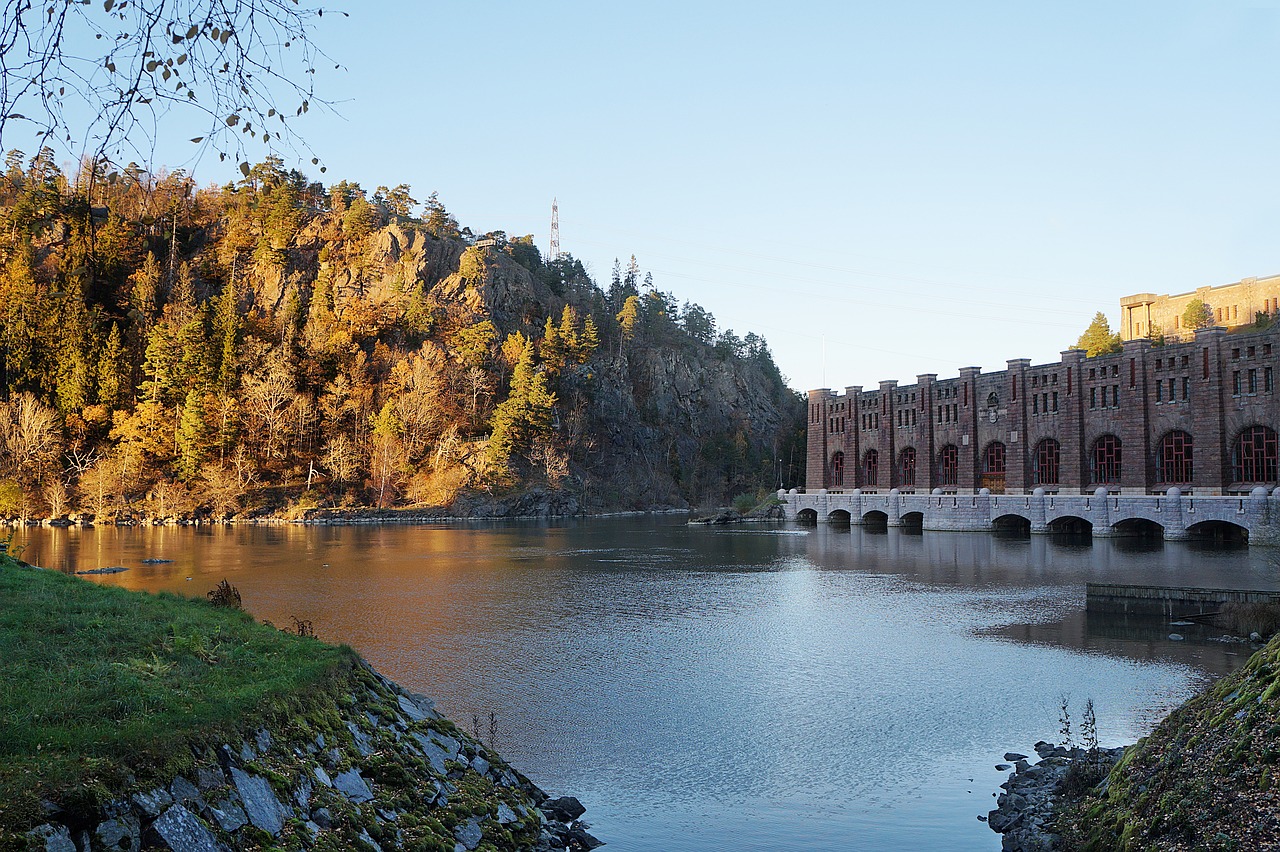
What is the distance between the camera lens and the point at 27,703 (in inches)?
343

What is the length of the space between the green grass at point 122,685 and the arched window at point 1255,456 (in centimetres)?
6419

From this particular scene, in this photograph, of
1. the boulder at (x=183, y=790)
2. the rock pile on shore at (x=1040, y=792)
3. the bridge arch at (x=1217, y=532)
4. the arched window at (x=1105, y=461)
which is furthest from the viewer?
the arched window at (x=1105, y=461)

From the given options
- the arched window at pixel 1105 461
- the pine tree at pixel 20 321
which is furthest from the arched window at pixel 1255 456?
the pine tree at pixel 20 321

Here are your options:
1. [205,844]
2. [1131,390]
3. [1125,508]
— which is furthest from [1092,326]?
[205,844]

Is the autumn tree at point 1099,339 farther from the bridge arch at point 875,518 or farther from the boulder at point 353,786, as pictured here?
the boulder at point 353,786

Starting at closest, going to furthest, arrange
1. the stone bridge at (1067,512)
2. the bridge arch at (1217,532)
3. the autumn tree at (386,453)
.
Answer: the stone bridge at (1067,512), the bridge arch at (1217,532), the autumn tree at (386,453)

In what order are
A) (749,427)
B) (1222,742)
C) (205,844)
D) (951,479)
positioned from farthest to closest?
(749,427) < (951,479) < (1222,742) < (205,844)

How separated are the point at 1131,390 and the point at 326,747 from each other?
228 ft

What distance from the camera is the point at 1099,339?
109 metres

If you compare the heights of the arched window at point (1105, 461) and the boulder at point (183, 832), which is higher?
the arched window at point (1105, 461)

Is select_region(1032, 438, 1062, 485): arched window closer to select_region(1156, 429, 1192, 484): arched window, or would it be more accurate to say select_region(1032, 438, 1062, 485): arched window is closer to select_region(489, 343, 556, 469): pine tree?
select_region(1156, 429, 1192, 484): arched window

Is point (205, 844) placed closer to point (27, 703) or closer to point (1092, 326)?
point (27, 703)

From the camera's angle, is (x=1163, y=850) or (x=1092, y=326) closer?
(x=1163, y=850)

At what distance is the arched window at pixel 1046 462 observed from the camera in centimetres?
7406
